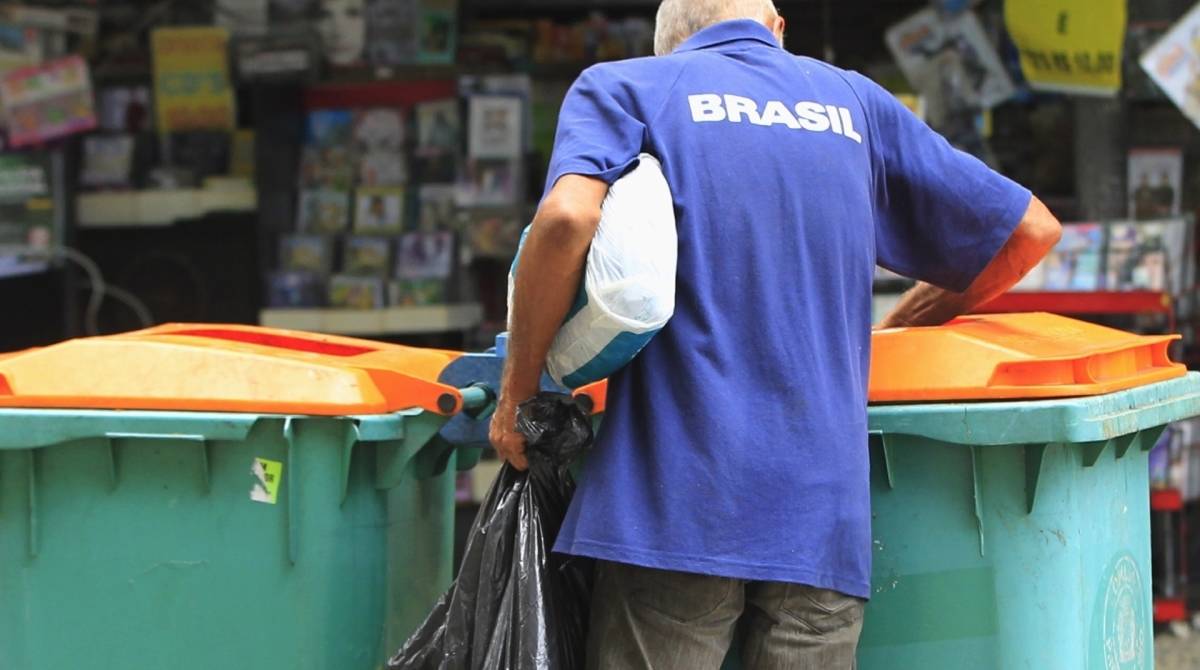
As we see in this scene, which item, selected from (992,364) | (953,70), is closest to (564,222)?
(992,364)

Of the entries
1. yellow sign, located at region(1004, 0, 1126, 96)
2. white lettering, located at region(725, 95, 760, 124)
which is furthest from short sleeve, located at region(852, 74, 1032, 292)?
yellow sign, located at region(1004, 0, 1126, 96)

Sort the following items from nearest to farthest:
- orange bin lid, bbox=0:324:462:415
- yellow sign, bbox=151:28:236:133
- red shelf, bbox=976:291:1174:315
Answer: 1. orange bin lid, bbox=0:324:462:415
2. red shelf, bbox=976:291:1174:315
3. yellow sign, bbox=151:28:236:133

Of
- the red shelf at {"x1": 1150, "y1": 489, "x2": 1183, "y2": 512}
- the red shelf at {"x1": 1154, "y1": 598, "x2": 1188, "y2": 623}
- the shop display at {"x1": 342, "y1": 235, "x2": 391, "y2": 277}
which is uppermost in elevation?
the shop display at {"x1": 342, "y1": 235, "x2": 391, "y2": 277}

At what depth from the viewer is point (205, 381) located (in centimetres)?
315

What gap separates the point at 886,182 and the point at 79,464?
64.9 inches

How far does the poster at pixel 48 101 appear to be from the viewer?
708 centimetres

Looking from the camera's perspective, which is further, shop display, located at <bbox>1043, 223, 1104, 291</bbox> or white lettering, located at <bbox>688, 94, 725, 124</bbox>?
shop display, located at <bbox>1043, 223, 1104, 291</bbox>

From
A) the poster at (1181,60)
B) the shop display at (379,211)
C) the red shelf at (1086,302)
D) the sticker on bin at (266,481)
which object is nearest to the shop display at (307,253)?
the shop display at (379,211)

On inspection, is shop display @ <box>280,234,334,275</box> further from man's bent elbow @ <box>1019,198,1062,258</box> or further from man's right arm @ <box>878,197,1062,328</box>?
man's bent elbow @ <box>1019,198,1062,258</box>

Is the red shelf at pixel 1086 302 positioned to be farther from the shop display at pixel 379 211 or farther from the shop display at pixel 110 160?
the shop display at pixel 110 160

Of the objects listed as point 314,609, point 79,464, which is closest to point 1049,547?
point 314,609

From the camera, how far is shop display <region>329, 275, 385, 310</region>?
7.38m

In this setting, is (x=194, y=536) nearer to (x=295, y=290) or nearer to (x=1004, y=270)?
(x=1004, y=270)

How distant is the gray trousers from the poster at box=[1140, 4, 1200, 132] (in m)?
3.48
